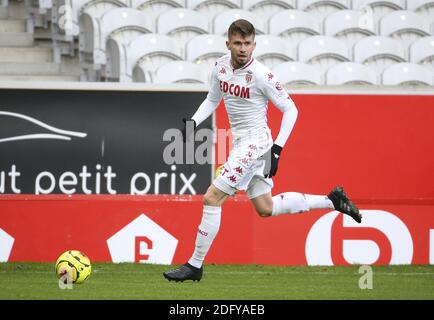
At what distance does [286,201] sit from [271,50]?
5.01m

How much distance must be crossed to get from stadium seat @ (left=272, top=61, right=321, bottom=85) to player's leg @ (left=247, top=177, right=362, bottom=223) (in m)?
4.11

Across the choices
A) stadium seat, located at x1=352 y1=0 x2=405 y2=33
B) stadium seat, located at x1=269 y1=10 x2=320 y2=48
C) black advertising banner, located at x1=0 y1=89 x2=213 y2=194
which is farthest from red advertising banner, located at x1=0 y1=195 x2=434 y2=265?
stadium seat, located at x1=352 y1=0 x2=405 y2=33

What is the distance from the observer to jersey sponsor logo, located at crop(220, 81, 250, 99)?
8352 mm

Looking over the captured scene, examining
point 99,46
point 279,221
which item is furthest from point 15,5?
point 279,221

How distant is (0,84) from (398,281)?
4409 mm

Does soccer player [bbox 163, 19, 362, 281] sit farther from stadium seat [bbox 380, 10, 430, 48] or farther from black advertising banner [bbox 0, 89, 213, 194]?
stadium seat [bbox 380, 10, 430, 48]

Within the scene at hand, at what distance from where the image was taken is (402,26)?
14805mm

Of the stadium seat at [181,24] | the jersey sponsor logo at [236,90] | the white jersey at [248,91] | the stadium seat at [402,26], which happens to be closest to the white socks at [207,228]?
the white jersey at [248,91]

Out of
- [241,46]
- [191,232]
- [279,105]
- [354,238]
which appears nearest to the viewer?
[241,46]

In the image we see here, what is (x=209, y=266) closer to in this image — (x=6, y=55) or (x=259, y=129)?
(x=259, y=129)

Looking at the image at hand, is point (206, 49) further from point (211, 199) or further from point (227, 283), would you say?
point (211, 199)

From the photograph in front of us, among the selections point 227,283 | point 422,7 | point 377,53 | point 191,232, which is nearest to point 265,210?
point 227,283

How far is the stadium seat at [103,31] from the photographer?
12977 mm

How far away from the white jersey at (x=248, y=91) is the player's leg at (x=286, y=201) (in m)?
0.49
